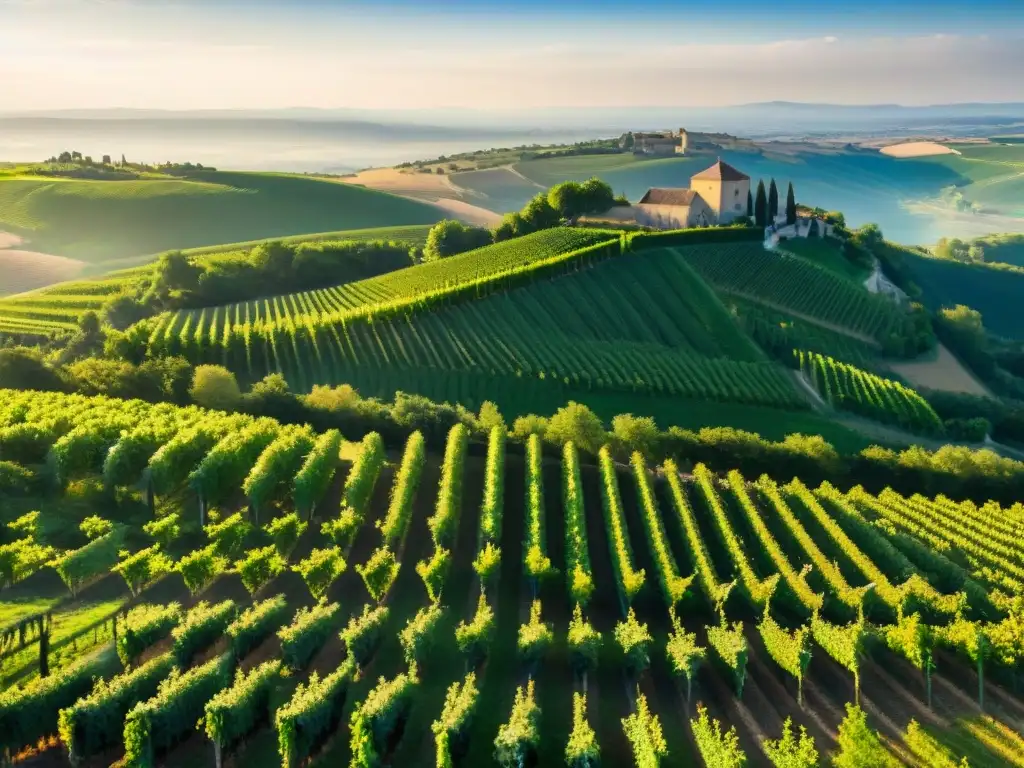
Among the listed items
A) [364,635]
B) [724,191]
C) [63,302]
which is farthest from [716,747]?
[724,191]

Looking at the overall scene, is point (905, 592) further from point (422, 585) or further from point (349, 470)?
point (349, 470)

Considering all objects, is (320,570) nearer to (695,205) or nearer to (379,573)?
(379,573)

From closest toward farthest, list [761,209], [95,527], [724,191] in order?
[95,527]
[761,209]
[724,191]

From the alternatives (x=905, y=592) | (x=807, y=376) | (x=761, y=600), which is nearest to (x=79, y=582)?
(x=761, y=600)

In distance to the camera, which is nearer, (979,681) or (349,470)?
(979,681)

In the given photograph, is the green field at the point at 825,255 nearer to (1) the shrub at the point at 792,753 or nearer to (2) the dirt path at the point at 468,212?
(2) the dirt path at the point at 468,212
